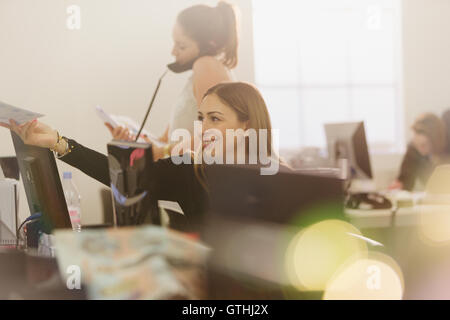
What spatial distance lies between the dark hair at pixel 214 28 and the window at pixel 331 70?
7.96 feet

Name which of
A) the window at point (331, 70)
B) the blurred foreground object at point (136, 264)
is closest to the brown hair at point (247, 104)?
the blurred foreground object at point (136, 264)

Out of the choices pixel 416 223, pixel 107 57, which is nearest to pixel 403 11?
pixel 416 223

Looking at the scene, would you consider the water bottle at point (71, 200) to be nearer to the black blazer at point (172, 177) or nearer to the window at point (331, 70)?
the black blazer at point (172, 177)

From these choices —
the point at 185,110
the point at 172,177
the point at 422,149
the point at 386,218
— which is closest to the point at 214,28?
the point at 185,110

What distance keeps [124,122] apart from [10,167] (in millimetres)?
415

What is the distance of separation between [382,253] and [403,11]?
3592 millimetres

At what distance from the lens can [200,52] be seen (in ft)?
5.68

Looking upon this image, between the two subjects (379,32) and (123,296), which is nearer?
(123,296)

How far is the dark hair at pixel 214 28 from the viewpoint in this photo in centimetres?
171

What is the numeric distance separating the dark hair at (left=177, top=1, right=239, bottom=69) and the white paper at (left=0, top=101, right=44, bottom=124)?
849 mm

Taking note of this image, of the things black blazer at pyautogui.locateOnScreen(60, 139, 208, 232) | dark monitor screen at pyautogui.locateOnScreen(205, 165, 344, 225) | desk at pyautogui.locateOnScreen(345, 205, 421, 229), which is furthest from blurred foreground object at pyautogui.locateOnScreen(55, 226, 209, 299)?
desk at pyautogui.locateOnScreen(345, 205, 421, 229)

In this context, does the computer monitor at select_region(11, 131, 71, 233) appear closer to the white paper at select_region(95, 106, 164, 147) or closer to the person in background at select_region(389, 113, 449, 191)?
the white paper at select_region(95, 106, 164, 147)
